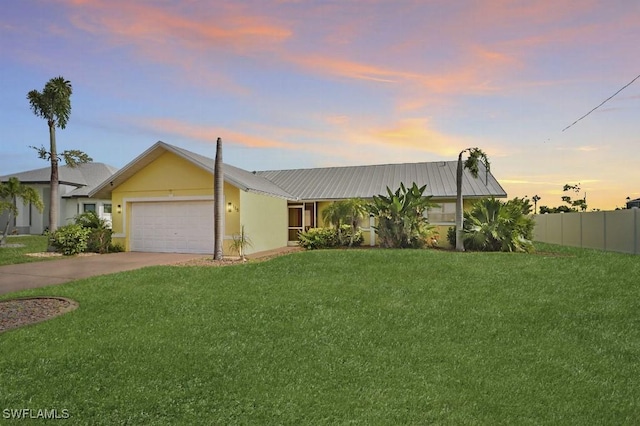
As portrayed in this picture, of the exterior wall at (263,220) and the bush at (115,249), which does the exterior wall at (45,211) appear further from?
the exterior wall at (263,220)

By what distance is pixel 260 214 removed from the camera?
18.8 m

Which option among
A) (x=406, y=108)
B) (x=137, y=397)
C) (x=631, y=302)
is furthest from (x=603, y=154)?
(x=137, y=397)

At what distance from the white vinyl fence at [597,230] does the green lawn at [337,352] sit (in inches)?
344

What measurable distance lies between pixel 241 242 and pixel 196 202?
11.7 feet

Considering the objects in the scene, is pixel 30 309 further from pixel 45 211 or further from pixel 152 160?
pixel 45 211

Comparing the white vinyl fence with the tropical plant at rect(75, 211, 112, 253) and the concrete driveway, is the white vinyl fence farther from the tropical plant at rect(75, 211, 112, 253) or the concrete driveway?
the tropical plant at rect(75, 211, 112, 253)

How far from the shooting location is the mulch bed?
6.91 meters

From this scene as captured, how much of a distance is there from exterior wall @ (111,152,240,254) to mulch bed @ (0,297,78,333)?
8.98 m

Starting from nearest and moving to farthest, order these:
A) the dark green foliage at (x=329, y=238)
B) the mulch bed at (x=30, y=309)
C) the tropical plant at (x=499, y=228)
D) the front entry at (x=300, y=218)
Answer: the mulch bed at (x=30, y=309) < the tropical plant at (x=499, y=228) < the dark green foliage at (x=329, y=238) < the front entry at (x=300, y=218)

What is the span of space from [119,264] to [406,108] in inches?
483

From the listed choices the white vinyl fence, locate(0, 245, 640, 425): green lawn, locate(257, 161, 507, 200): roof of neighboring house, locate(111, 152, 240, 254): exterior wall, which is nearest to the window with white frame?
locate(257, 161, 507, 200): roof of neighboring house

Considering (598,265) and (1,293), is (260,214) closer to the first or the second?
(1,293)

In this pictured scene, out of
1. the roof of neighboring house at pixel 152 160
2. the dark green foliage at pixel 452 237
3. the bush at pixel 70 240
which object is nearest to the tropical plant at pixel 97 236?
the bush at pixel 70 240
